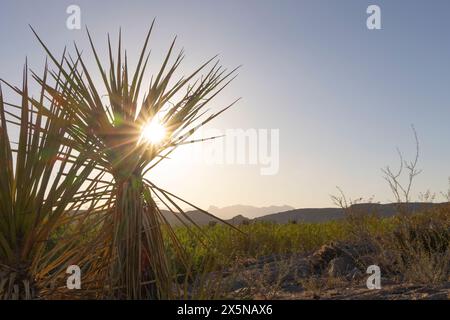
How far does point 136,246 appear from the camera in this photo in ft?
13.1

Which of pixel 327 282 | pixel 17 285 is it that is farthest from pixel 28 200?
pixel 327 282

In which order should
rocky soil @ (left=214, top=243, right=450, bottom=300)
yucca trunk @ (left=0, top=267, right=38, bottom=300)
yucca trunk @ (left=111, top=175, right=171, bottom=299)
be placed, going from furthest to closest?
rocky soil @ (left=214, top=243, right=450, bottom=300) < yucca trunk @ (left=111, top=175, right=171, bottom=299) < yucca trunk @ (left=0, top=267, right=38, bottom=300)

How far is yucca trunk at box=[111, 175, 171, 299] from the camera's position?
3.93 meters

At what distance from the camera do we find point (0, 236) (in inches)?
131

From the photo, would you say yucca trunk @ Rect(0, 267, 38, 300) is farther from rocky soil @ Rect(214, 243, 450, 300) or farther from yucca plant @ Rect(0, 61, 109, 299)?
rocky soil @ Rect(214, 243, 450, 300)

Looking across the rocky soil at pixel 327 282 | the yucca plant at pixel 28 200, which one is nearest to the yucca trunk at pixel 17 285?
the yucca plant at pixel 28 200

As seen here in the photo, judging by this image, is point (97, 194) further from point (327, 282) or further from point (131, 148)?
point (327, 282)

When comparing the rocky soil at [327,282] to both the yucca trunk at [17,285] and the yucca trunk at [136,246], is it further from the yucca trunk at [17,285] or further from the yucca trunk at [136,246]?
the yucca trunk at [17,285]

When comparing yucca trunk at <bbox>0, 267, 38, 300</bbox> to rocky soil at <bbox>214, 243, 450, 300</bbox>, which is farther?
rocky soil at <bbox>214, 243, 450, 300</bbox>

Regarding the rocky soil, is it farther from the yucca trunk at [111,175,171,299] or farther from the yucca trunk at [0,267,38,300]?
the yucca trunk at [0,267,38,300]

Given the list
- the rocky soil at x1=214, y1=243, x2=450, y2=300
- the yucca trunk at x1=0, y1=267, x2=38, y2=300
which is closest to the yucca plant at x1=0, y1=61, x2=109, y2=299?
the yucca trunk at x1=0, y1=267, x2=38, y2=300

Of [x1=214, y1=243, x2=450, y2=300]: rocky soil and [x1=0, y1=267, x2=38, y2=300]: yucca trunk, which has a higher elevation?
[x1=0, y1=267, x2=38, y2=300]: yucca trunk

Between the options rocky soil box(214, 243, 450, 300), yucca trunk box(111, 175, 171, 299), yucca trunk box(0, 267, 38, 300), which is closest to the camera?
yucca trunk box(0, 267, 38, 300)
